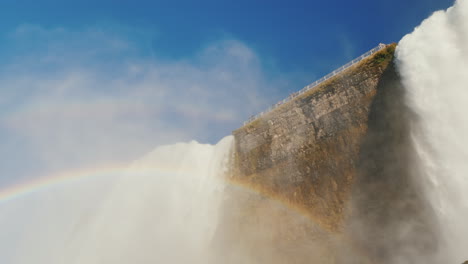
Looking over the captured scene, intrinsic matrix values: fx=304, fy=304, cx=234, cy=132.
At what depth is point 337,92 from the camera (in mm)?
21078

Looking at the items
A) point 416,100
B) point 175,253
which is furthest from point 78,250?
point 416,100

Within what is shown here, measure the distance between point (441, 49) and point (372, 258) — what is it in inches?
482

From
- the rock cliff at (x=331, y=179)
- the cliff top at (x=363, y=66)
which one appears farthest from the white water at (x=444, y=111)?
the cliff top at (x=363, y=66)

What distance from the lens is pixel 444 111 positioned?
1585cm

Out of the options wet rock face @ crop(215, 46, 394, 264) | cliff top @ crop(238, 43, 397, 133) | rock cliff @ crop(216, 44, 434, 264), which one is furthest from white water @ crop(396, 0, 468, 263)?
wet rock face @ crop(215, 46, 394, 264)

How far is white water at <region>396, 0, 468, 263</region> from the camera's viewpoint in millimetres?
14312

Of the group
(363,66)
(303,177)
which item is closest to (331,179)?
(303,177)

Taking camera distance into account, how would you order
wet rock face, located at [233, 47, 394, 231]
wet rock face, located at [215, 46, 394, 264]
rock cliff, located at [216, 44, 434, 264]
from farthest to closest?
1. wet rock face, located at [233, 47, 394, 231]
2. wet rock face, located at [215, 46, 394, 264]
3. rock cliff, located at [216, 44, 434, 264]

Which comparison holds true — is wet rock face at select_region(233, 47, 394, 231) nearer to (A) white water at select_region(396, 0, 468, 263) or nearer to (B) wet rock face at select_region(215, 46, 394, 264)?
(B) wet rock face at select_region(215, 46, 394, 264)

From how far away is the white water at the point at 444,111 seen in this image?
14312 millimetres

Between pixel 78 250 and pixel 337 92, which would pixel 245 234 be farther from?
pixel 78 250

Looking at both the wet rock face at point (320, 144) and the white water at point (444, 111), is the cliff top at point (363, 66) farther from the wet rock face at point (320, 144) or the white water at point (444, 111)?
the white water at point (444, 111)

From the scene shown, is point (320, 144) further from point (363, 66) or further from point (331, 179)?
point (363, 66)

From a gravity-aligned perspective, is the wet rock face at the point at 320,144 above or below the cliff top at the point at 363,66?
below
